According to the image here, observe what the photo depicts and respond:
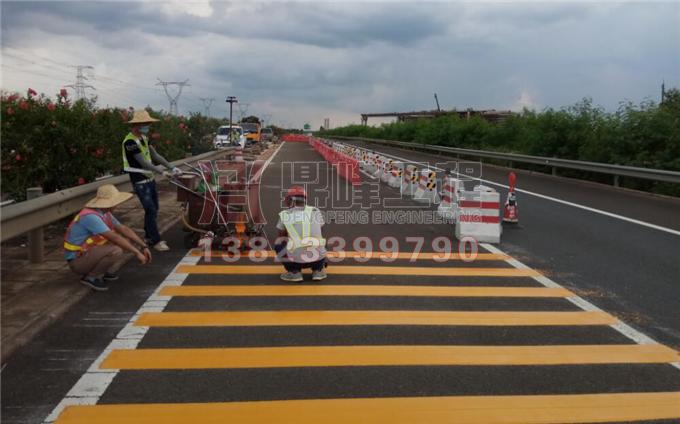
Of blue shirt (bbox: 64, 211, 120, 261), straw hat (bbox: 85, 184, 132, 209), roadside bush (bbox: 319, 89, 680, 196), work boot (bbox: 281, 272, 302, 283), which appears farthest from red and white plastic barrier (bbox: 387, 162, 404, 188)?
blue shirt (bbox: 64, 211, 120, 261)

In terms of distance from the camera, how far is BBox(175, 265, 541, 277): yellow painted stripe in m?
8.05

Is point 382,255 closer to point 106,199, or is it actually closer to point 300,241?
point 300,241

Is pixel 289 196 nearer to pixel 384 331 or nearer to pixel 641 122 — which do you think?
pixel 384 331

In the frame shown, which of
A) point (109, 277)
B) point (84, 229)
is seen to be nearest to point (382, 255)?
point (109, 277)

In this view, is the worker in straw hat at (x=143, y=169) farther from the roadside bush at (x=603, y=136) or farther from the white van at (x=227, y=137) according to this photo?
the white van at (x=227, y=137)

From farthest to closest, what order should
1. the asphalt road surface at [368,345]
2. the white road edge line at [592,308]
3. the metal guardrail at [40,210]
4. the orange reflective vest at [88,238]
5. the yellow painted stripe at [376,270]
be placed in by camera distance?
1. the yellow painted stripe at [376,270]
2. the orange reflective vest at [88,238]
3. the metal guardrail at [40,210]
4. the white road edge line at [592,308]
5. the asphalt road surface at [368,345]

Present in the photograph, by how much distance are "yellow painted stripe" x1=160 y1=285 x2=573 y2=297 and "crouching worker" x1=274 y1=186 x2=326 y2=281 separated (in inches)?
11.6

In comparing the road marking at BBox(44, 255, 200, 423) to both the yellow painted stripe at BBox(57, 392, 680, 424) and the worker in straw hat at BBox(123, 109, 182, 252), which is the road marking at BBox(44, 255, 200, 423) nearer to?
the yellow painted stripe at BBox(57, 392, 680, 424)

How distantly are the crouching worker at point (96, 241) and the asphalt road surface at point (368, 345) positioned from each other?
0.35 m

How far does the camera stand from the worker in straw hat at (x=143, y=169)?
8.98 meters

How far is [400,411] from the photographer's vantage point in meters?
4.15

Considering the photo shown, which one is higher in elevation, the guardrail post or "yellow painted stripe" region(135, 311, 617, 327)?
the guardrail post

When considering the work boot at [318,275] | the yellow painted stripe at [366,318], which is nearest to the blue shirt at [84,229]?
the yellow painted stripe at [366,318]

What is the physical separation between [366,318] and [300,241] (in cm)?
168
